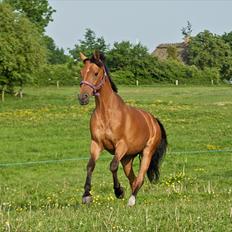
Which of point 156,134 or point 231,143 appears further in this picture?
point 231,143

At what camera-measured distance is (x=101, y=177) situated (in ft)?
61.3

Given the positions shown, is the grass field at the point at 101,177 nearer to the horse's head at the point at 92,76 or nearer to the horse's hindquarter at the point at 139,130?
the horse's hindquarter at the point at 139,130

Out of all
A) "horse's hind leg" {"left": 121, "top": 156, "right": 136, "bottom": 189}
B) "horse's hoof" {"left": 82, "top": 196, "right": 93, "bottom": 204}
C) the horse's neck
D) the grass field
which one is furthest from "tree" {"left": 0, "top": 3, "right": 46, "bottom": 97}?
"horse's hoof" {"left": 82, "top": 196, "right": 93, "bottom": 204}

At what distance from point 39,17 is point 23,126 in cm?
5691

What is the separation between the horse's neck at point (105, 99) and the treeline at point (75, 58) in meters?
26.7

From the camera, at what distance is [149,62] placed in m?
90.7

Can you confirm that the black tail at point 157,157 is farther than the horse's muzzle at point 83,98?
Yes

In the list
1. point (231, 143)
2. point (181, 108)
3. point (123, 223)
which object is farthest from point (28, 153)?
point (181, 108)

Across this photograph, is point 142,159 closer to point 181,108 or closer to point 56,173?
point 56,173

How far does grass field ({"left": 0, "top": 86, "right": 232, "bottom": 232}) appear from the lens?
7.41 metres

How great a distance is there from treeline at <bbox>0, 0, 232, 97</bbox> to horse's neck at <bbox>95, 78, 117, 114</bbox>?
87.6 ft

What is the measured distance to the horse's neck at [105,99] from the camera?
954cm

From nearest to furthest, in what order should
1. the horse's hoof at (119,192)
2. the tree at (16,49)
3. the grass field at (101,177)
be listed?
the grass field at (101,177)
the horse's hoof at (119,192)
the tree at (16,49)

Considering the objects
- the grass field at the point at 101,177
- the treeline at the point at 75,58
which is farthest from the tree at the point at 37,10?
the grass field at the point at 101,177
